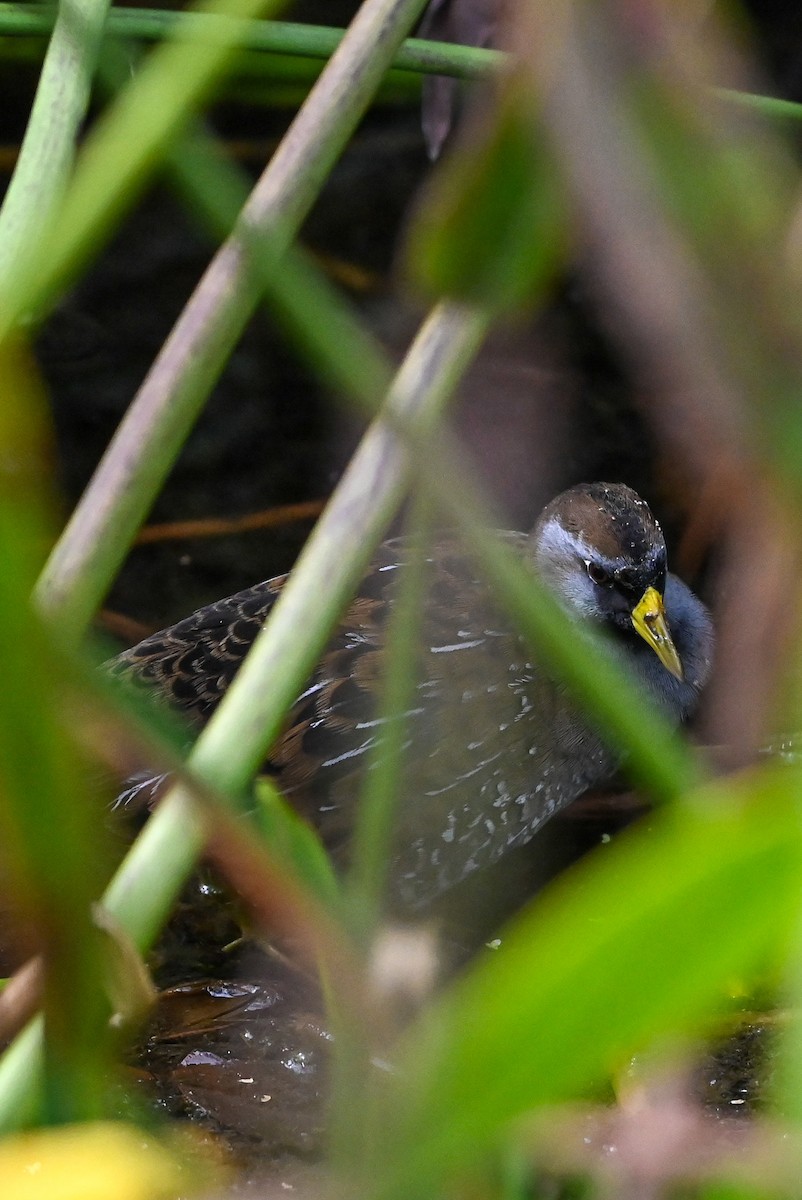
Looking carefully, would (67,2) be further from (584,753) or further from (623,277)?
(584,753)

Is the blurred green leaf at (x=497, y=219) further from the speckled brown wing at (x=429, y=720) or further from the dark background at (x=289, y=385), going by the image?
the dark background at (x=289, y=385)

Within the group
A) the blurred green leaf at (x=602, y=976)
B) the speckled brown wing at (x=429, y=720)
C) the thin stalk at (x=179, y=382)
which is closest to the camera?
the blurred green leaf at (x=602, y=976)

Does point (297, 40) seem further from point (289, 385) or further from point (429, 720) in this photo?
point (289, 385)

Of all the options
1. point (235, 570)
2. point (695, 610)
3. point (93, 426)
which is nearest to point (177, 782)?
point (695, 610)

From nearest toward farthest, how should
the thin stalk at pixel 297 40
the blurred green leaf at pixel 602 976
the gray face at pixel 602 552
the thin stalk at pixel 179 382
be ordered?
the blurred green leaf at pixel 602 976, the thin stalk at pixel 179 382, the thin stalk at pixel 297 40, the gray face at pixel 602 552

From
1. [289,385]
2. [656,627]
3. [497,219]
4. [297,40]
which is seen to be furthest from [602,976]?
[289,385]

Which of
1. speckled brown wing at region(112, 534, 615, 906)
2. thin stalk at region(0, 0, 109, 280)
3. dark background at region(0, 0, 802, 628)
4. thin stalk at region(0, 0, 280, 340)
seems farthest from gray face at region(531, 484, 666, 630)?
thin stalk at region(0, 0, 280, 340)

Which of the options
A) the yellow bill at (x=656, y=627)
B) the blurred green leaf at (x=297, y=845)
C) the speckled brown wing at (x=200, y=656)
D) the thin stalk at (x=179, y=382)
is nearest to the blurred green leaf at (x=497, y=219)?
the thin stalk at (x=179, y=382)
